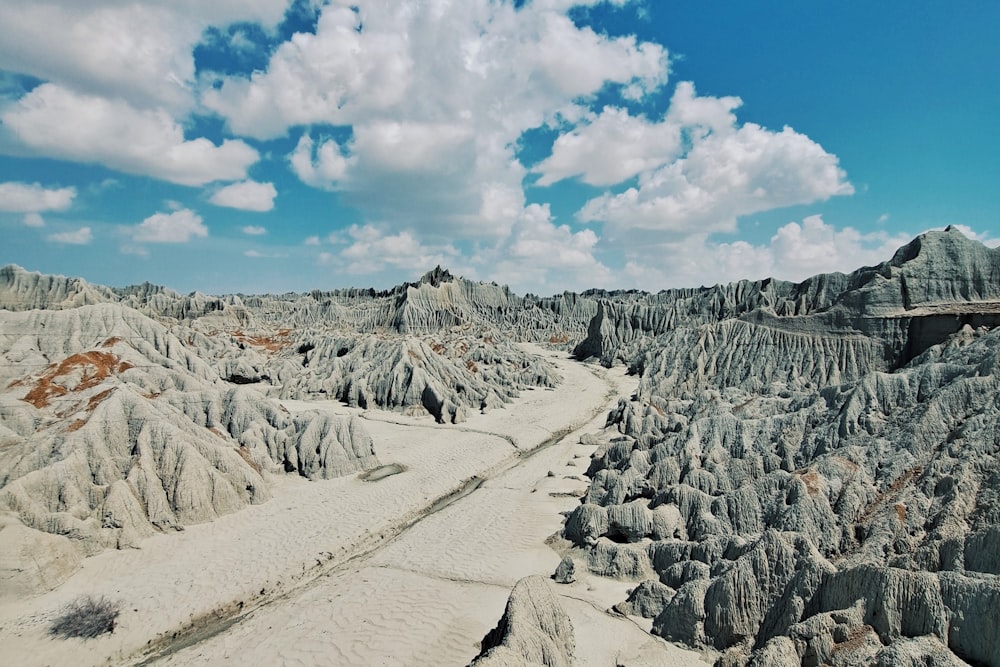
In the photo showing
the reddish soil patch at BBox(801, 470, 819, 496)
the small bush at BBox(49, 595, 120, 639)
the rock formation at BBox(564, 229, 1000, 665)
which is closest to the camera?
the rock formation at BBox(564, 229, 1000, 665)

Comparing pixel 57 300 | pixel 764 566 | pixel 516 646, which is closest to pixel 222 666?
pixel 516 646

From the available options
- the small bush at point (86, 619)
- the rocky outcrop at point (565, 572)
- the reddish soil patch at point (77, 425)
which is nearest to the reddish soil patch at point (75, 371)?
the reddish soil patch at point (77, 425)

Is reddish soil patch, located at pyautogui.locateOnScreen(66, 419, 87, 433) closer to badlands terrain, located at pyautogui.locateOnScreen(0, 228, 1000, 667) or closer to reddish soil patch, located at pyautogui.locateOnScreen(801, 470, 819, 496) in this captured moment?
badlands terrain, located at pyautogui.locateOnScreen(0, 228, 1000, 667)

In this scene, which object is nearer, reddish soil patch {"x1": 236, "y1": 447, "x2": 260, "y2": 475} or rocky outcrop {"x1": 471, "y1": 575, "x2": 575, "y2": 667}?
rocky outcrop {"x1": 471, "y1": 575, "x2": 575, "y2": 667}

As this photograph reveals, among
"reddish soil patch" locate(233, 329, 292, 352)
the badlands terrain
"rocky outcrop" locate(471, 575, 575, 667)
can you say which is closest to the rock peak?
"reddish soil patch" locate(233, 329, 292, 352)

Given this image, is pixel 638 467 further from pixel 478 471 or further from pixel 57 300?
pixel 57 300

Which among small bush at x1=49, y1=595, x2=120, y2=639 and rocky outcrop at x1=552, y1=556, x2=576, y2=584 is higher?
rocky outcrop at x1=552, y1=556, x2=576, y2=584

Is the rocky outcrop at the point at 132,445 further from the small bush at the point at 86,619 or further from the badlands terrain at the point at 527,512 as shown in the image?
the small bush at the point at 86,619
